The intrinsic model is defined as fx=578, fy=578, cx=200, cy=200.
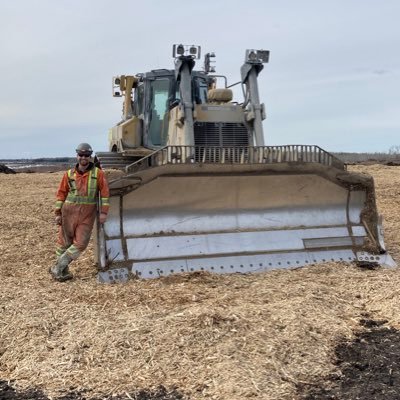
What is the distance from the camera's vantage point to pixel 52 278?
235 inches

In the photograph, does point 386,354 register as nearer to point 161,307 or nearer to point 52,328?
point 161,307

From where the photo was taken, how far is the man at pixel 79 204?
5875 mm

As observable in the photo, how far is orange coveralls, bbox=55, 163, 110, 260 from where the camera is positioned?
19.4 feet

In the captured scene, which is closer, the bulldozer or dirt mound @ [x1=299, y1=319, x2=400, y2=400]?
dirt mound @ [x1=299, y1=319, x2=400, y2=400]

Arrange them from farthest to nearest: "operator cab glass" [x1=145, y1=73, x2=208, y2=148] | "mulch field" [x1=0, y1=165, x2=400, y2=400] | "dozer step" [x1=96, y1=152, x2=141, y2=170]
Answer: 1. "operator cab glass" [x1=145, y1=73, x2=208, y2=148]
2. "dozer step" [x1=96, y1=152, x2=141, y2=170]
3. "mulch field" [x1=0, y1=165, x2=400, y2=400]

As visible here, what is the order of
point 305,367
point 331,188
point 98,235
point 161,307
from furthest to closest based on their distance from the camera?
point 331,188
point 98,235
point 161,307
point 305,367

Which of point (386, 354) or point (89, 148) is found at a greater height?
point (89, 148)

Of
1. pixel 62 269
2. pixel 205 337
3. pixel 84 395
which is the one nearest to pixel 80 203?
pixel 62 269

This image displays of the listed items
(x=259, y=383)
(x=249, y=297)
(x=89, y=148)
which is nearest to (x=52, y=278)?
(x=89, y=148)

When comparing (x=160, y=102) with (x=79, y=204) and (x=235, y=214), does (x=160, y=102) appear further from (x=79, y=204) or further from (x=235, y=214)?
(x=79, y=204)

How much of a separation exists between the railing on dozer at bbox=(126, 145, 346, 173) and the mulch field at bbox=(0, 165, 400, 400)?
1.31 meters

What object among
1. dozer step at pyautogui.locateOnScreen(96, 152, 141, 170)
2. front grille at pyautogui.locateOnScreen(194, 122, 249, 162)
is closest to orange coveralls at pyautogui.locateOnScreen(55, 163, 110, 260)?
front grille at pyautogui.locateOnScreen(194, 122, 249, 162)

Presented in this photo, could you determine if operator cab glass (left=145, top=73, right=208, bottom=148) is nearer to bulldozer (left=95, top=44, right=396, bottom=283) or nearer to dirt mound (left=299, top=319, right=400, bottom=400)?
bulldozer (left=95, top=44, right=396, bottom=283)

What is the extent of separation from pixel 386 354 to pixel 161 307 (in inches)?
70.2
